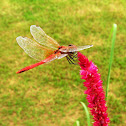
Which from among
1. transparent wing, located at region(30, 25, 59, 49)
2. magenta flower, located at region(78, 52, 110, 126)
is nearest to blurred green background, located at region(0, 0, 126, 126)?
transparent wing, located at region(30, 25, 59, 49)

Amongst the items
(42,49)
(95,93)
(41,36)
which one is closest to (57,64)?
(41,36)

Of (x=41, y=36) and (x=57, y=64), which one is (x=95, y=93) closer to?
(x=41, y=36)

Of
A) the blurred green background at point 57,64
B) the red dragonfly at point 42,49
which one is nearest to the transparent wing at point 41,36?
the red dragonfly at point 42,49

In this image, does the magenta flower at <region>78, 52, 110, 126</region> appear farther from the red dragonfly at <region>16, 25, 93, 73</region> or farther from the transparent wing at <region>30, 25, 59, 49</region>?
the transparent wing at <region>30, 25, 59, 49</region>

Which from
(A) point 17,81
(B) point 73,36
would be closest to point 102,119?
(A) point 17,81

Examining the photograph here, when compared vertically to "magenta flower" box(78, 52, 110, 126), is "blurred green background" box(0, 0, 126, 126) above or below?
above

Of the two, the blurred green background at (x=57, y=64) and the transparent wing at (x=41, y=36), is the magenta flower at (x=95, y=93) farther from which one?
the blurred green background at (x=57, y=64)

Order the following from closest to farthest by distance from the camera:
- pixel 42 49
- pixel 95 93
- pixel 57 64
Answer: pixel 95 93 < pixel 42 49 < pixel 57 64

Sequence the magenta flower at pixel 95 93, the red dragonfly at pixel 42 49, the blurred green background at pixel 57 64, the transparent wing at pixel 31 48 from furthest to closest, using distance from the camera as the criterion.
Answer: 1. the blurred green background at pixel 57 64
2. the transparent wing at pixel 31 48
3. the red dragonfly at pixel 42 49
4. the magenta flower at pixel 95 93
